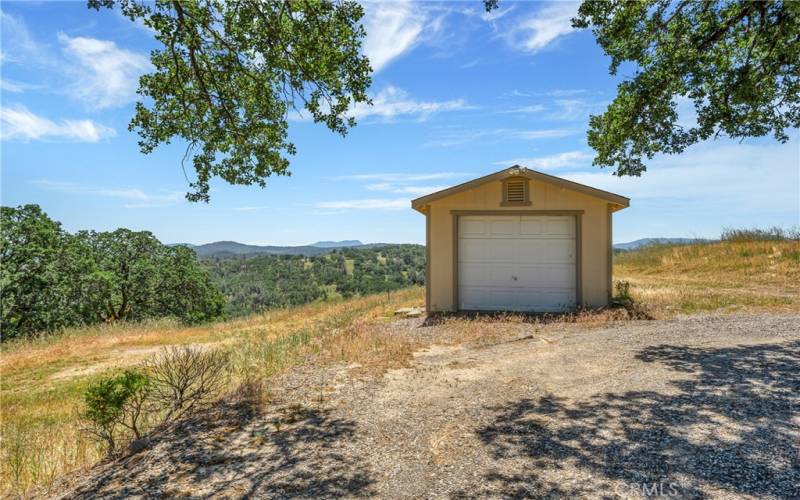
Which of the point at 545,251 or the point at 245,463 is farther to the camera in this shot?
the point at 545,251

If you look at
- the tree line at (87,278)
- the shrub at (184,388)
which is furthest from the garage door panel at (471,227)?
the tree line at (87,278)

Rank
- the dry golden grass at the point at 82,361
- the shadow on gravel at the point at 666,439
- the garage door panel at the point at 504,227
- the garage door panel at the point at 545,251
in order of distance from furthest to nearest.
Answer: the garage door panel at the point at 504,227
the garage door panel at the point at 545,251
the dry golden grass at the point at 82,361
the shadow on gravel at the point at 666,439

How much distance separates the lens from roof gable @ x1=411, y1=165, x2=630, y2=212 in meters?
9.37

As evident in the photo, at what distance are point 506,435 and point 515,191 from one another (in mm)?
7245

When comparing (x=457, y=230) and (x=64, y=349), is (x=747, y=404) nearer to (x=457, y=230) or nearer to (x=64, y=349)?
(x=457, y=230)

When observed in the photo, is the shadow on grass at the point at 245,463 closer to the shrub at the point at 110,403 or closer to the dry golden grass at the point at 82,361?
the shrub at the point at 110,403

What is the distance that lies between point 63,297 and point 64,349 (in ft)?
28.2

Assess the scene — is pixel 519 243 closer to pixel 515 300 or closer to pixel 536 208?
pixel 536 208

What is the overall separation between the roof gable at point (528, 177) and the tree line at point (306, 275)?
20323 mm

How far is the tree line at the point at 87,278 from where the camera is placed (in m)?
16.8

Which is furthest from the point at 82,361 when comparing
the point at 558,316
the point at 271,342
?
the point at 558,316

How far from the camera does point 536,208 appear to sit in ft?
32.4

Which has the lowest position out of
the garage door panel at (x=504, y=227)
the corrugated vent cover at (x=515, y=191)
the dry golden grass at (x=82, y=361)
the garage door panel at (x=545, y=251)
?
the dry golden grass at (x=82, y=361)
